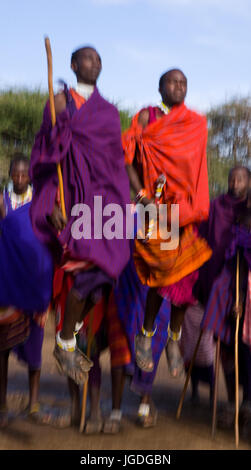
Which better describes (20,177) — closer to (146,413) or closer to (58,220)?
(58,220)

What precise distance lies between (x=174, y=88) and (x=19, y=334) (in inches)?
105

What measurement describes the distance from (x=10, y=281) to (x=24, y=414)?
1.28 metres

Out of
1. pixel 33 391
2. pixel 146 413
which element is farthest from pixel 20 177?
pixel 146 413

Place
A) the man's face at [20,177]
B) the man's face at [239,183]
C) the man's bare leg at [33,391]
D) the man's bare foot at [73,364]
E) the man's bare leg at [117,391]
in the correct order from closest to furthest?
1. the man's bare foot at [73,364]
2. the man's bare leg at [117,391]
3. the man's face at [239,183]
4. the man's bare leg at [33,391]
5. the man's face at [20,177]

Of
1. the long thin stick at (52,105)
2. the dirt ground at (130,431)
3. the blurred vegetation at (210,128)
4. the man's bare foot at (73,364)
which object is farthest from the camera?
the blurred vegetation at (210,128)

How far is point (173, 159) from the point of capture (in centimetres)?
578

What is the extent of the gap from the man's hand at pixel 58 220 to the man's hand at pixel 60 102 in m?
0.73

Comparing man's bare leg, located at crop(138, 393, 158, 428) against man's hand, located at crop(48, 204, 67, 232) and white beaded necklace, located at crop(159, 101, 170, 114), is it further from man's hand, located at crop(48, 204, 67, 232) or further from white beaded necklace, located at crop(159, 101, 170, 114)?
white beaded necklace, located at crop(159, 101, 170, 114)

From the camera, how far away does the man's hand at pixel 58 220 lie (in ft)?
16.7

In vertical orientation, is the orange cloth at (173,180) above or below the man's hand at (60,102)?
below

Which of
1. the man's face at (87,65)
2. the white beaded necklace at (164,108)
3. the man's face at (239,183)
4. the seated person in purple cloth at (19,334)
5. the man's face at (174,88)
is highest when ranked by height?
the man's face at (87,65)

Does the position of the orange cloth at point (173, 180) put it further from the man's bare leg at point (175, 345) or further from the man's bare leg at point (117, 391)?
the man's bare leg at point (117, 391)

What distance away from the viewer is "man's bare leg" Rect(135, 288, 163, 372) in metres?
5.66

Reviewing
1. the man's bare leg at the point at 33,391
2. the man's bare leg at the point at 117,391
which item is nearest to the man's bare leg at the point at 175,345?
the man's bare leg at the point at 117,391
